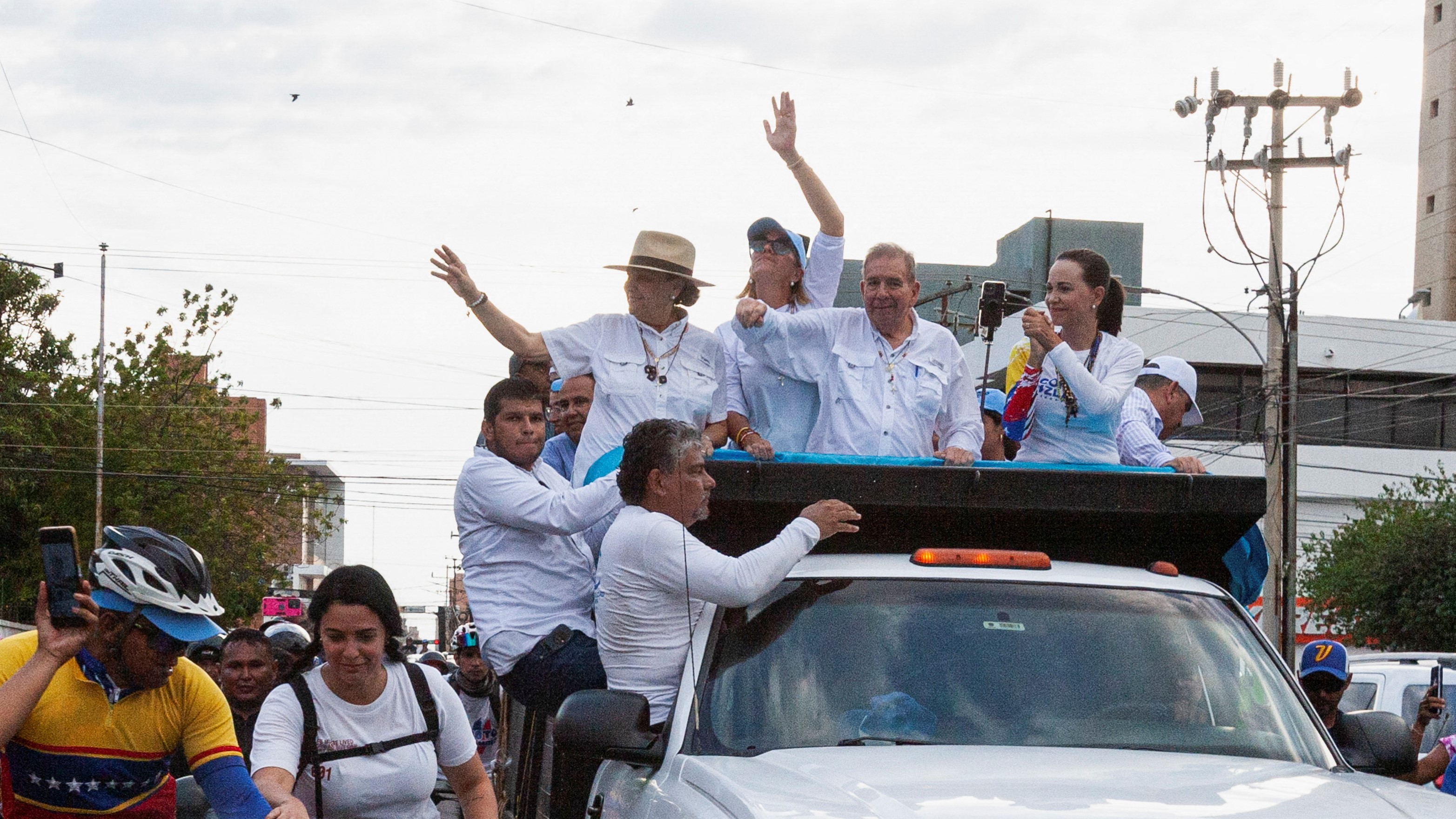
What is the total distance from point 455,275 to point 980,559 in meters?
2.44

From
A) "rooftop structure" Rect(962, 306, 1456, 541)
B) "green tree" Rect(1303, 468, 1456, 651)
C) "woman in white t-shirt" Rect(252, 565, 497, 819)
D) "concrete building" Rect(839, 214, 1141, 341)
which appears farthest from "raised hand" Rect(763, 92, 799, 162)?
"concrete building" Rect(839, 214, 1141, 341)

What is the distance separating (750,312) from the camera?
20.2ft

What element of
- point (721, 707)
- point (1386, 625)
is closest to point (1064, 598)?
point (721, 707)

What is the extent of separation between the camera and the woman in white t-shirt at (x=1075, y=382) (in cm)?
614

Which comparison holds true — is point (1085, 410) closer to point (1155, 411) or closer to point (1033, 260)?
point (1155, 411)

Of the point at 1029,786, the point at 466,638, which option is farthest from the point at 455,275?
the point at 466,638

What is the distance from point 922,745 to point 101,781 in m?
1.93

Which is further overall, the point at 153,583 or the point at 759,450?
the point at 759,450

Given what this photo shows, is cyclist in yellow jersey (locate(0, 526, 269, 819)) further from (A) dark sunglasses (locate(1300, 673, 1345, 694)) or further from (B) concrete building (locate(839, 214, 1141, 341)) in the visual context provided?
(B) concrete building (locate(839, 214, 1141, 341))

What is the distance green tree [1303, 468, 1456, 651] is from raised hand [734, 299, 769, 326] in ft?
101

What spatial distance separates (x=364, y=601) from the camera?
4398mm

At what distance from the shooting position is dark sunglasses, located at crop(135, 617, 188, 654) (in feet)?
12.5

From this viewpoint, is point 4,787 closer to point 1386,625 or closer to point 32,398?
point 1386,625

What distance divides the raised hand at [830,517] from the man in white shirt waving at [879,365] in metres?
1.59
